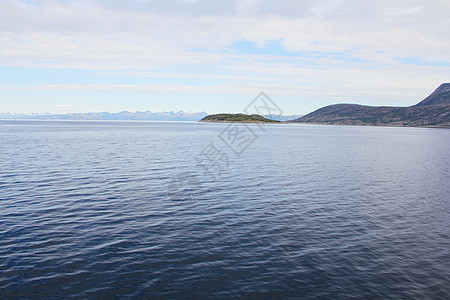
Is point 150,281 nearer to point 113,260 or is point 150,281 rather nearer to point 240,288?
point 113,260

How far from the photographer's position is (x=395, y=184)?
48094mm

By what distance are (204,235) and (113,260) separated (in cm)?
765

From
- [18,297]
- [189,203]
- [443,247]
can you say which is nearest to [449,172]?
[443,247]

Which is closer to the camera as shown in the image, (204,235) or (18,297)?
(18,297)

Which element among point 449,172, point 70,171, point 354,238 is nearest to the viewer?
point 354,238

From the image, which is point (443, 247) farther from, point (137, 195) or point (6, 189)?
point (6, 189)

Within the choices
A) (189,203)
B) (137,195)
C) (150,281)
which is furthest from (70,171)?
(150,281)

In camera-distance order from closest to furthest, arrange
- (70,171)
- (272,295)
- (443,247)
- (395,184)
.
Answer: (272,295)
(443,247)
(395,184)
(70,171)

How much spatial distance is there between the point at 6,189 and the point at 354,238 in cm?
4154

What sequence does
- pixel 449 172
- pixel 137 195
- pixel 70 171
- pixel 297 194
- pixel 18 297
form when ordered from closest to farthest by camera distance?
pixel 18 297 → pixel 137 195 → pixel 297 194 → pixel 70 171 → pixel 449 172

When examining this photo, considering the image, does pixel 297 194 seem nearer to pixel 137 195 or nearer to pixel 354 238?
pixel 354 238

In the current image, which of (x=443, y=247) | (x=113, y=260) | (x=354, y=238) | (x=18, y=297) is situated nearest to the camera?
(x=18, y=297)

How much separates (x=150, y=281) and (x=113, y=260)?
3879 mm

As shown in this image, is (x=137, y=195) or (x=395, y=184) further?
(x=395, y=184)
